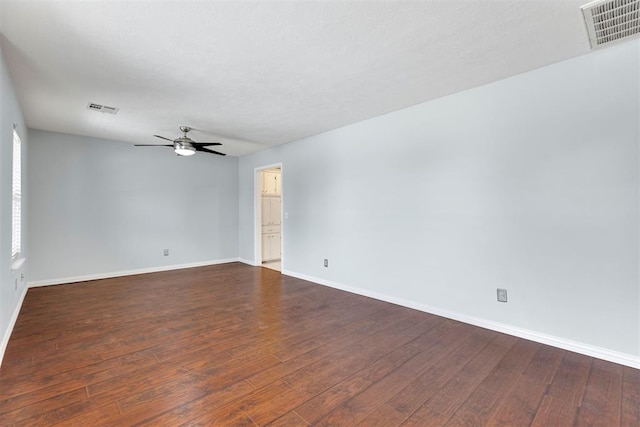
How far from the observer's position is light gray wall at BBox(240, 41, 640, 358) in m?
2.40

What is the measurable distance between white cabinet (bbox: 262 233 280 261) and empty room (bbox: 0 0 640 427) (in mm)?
2349

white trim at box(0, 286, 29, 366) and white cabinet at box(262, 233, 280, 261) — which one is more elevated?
white cabinet at box(262, 233, 280, 261)

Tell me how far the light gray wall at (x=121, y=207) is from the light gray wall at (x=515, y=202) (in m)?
3.53

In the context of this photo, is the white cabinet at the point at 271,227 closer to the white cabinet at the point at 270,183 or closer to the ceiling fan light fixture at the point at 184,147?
the white cabinet at the point at 270,183

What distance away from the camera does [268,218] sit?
697cm

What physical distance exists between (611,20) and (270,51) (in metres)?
2.48

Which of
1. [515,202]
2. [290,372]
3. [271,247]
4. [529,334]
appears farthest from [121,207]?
[529,334]

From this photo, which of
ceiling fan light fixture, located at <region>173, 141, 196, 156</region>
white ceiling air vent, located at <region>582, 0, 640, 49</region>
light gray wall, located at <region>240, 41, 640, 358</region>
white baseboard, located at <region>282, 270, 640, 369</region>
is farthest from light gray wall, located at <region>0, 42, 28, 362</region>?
Answer: white ceiling air vent, located at <region>582, 0, 640, 49</region>

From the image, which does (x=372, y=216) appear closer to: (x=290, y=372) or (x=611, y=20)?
(x=290, y=372)

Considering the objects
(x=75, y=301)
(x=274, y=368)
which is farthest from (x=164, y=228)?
(x=274, y=368)

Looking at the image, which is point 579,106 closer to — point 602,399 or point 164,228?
point 602,399

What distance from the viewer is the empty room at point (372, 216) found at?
6.41 ft

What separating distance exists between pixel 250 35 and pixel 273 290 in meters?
3.44

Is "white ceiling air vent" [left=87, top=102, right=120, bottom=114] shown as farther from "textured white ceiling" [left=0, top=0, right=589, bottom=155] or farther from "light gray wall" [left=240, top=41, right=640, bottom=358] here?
"light gray wall" [left=240, top=41, right=640, bottom=358]
